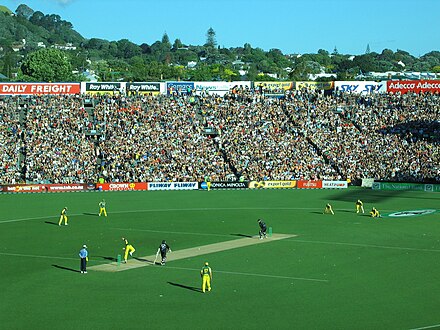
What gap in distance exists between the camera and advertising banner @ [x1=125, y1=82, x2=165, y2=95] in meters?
97.4

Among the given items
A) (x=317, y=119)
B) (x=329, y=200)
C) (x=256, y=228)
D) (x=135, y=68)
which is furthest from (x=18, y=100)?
(x=135, y=68)

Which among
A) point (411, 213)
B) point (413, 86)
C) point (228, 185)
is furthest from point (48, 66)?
point (411, 213)

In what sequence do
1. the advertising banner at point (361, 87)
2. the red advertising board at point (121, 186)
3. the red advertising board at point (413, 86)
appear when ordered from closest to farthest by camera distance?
the red advertising board at point (121, 186) → the red advertising board at point (413, 86) → the advertising banner at point (361, 87)

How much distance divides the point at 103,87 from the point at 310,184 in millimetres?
31319

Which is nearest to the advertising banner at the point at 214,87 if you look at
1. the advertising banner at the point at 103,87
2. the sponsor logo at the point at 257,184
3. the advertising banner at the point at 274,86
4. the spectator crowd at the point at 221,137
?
the spectator crowd at the point at 221,137

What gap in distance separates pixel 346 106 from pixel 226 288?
64491 mm

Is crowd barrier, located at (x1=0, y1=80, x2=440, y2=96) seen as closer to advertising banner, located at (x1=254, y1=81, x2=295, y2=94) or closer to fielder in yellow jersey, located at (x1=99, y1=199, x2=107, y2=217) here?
advertising banner, located at (x1=254, y1=81, x2=295, y2=94)

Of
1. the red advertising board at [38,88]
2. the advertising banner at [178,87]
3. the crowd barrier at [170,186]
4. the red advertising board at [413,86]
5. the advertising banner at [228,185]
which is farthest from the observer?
the advertising banner at [178,87]

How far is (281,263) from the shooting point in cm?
4066

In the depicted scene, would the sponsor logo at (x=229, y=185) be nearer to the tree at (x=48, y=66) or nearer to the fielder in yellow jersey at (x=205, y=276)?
the fielder in yellow jersey at (x=205, y=276)

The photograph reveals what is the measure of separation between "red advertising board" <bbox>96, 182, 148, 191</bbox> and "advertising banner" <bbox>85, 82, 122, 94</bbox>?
2060cm

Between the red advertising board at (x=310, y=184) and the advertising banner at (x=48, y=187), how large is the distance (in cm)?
2195

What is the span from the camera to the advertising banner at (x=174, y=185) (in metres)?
80.7

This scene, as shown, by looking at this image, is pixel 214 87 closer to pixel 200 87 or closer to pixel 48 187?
pixel 200 87
